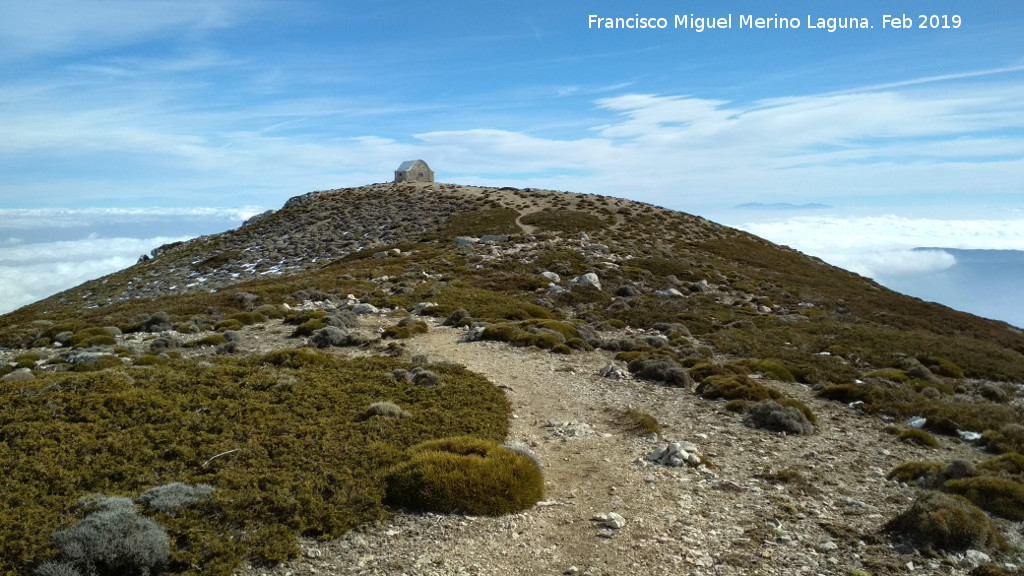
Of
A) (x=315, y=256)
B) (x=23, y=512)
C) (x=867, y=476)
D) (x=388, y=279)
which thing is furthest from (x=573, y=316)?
(x=315, y=256)

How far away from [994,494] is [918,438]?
563 centimetres

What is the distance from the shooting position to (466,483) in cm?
1155

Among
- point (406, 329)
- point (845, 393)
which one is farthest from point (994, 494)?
point (406, 329)

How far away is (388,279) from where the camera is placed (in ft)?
149

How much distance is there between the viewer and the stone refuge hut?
10831cm

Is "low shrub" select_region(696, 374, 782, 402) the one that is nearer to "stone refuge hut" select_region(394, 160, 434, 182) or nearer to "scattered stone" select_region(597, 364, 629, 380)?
"scattered stone" select_region(597, 364, 629, 380)

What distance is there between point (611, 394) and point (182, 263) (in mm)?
65901

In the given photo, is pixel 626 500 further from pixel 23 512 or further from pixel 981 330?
pixel 981 330

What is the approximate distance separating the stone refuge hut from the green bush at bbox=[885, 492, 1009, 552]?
103 meters

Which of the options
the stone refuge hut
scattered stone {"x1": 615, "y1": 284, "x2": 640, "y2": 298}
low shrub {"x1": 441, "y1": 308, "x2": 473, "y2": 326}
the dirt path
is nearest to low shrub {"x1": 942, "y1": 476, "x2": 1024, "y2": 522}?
the dirt path

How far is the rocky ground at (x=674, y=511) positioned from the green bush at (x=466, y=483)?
0.31 m

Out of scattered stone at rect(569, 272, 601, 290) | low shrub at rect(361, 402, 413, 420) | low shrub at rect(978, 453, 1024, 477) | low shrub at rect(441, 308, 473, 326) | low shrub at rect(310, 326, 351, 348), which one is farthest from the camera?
scattered stone at rect(569, 272, 601, 290)

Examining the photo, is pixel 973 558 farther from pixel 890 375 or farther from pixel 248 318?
pixel 248 318

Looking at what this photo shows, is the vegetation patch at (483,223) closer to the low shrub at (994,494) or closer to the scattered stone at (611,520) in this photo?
the low shrub at (994,494)
